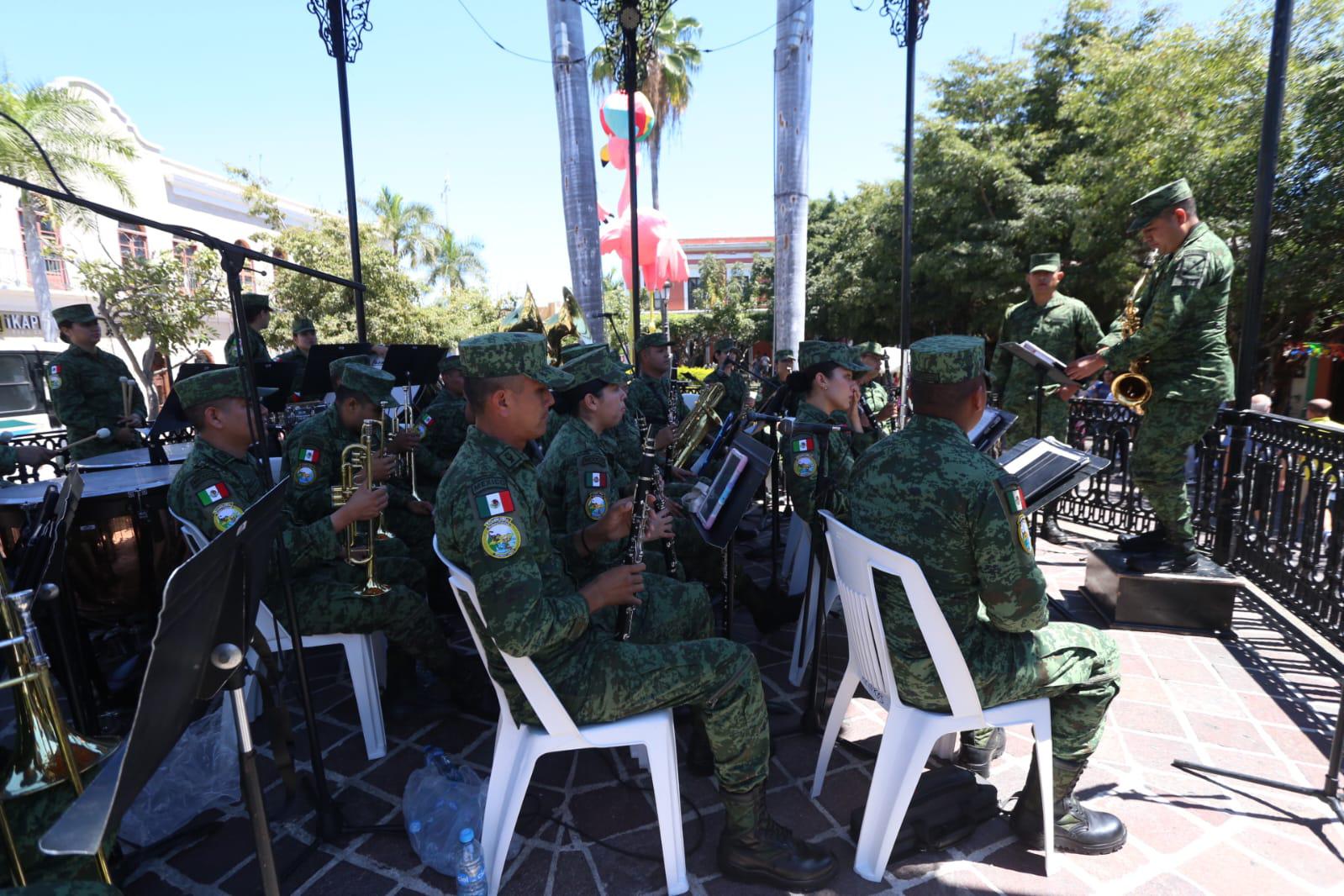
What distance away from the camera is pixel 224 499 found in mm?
3088

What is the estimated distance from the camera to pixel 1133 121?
12578 millimetres

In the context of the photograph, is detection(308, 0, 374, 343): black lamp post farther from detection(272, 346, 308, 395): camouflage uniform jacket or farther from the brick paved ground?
the brick paved ground

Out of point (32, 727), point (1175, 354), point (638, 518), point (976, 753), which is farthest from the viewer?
point (1175, 354)

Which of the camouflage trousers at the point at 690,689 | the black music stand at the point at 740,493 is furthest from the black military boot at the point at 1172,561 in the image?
the camouflage trousers at the point at 690,689

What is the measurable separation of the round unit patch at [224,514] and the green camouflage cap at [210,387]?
1.79 ft

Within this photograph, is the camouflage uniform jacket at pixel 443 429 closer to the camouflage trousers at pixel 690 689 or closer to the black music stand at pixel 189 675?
the camouflage trousers at pixel 690 689

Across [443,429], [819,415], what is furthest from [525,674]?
[443,429]

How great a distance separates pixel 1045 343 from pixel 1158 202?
2131mm

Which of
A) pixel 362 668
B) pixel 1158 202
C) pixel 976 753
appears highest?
pixel 1158 202

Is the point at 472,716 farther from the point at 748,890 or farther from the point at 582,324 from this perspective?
the point at 582,324

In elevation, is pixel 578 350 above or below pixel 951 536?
above

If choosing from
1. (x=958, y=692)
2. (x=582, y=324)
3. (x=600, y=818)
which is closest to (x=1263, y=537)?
(x=958, y=692)

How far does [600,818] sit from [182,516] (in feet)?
7.51

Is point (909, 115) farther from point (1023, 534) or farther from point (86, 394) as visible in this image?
point (86, 394)
